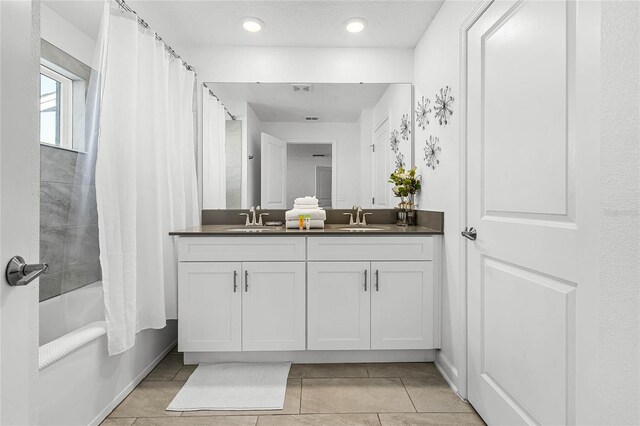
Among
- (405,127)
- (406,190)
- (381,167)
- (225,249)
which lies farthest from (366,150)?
(225,249)

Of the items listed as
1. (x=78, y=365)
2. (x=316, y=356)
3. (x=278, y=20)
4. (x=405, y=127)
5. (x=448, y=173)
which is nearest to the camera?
(x=78, y=365)

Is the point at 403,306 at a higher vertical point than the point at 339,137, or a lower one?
lower

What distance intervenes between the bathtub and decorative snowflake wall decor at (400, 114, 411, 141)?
226 centimetres

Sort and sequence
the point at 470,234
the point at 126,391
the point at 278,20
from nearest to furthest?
the point at 470,234
the point at 126,391
the point at 278,20

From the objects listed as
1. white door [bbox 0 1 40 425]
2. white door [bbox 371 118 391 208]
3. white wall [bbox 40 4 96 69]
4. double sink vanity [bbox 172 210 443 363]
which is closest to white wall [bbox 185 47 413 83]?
white door [bbox 371 118 391 208]

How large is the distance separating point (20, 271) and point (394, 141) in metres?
2.59

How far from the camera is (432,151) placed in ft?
7.90

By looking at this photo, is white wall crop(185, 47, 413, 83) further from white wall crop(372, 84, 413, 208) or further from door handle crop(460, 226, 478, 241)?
door handle crop(460, 226, 478, 241)

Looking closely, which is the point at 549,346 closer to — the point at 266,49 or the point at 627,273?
the point at 627,273

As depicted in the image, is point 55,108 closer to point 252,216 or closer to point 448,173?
point 252,216

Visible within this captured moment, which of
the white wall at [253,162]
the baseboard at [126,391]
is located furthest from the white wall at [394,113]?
the baseboard at [126,391]

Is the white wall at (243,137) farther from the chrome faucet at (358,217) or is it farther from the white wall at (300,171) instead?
the chrome faucet at (358,217)

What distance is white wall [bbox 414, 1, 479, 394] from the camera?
2008mm

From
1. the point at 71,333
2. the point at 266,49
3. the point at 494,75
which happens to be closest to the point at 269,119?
the point at 266,49
